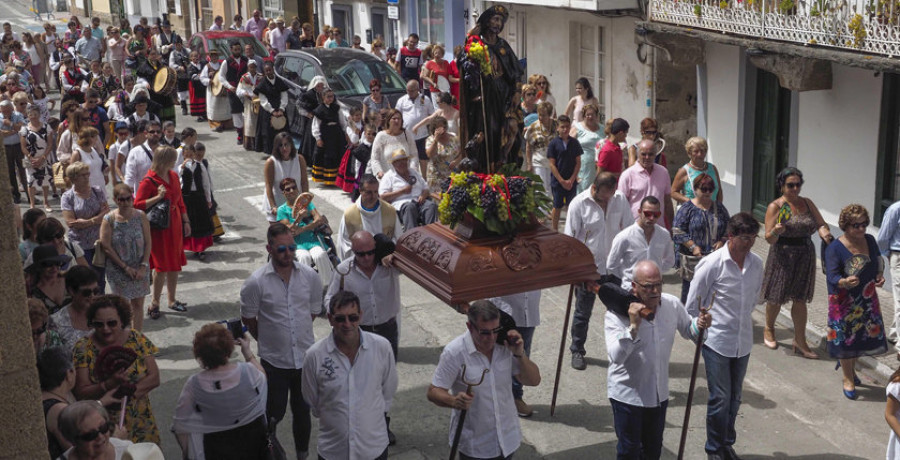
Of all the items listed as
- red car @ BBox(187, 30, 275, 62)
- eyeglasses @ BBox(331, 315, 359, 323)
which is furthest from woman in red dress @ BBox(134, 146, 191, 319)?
red car @ BBox(187, 30, 275, 62)

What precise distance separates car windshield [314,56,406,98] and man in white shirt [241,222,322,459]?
11.0m

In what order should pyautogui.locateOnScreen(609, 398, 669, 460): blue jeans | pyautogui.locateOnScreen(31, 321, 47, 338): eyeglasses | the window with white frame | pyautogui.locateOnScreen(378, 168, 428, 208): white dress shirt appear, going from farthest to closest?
the window with white frame
pyautogui.locateOnScreen(378, 168, 428, 208): white dress shirt
pyautogui.locateOnScreen(609, 398, 669, 460): blue jeans
pyautogui.locateOnScreen(31, 321, 47, 338): eyeglasses

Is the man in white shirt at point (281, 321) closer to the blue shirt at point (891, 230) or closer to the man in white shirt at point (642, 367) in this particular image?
the man in white shirt at point (642, 367)

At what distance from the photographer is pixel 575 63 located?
19.9 metres

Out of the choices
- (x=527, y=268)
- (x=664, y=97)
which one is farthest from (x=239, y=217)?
(x=527, y=268)

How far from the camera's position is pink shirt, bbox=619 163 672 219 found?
11.0 m

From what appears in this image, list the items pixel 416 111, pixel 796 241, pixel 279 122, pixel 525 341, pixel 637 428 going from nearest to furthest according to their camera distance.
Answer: pixel 637 428 < pixel 525 341 < pixel 796 241 < pixel 416 111 < pixel 279 122

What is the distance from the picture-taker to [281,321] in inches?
313

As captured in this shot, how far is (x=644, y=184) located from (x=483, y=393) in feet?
16.1

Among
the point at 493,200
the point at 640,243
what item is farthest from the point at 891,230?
the point at 493,200

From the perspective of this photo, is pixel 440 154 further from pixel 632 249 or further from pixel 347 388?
pixel 347 388

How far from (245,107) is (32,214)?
1108 cm

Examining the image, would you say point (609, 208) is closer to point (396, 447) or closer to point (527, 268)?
point (396, 447)

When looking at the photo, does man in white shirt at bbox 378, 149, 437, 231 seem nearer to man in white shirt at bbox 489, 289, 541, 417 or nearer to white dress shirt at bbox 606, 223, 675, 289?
white dress shirt at bbox 606, 223, 675, 289
